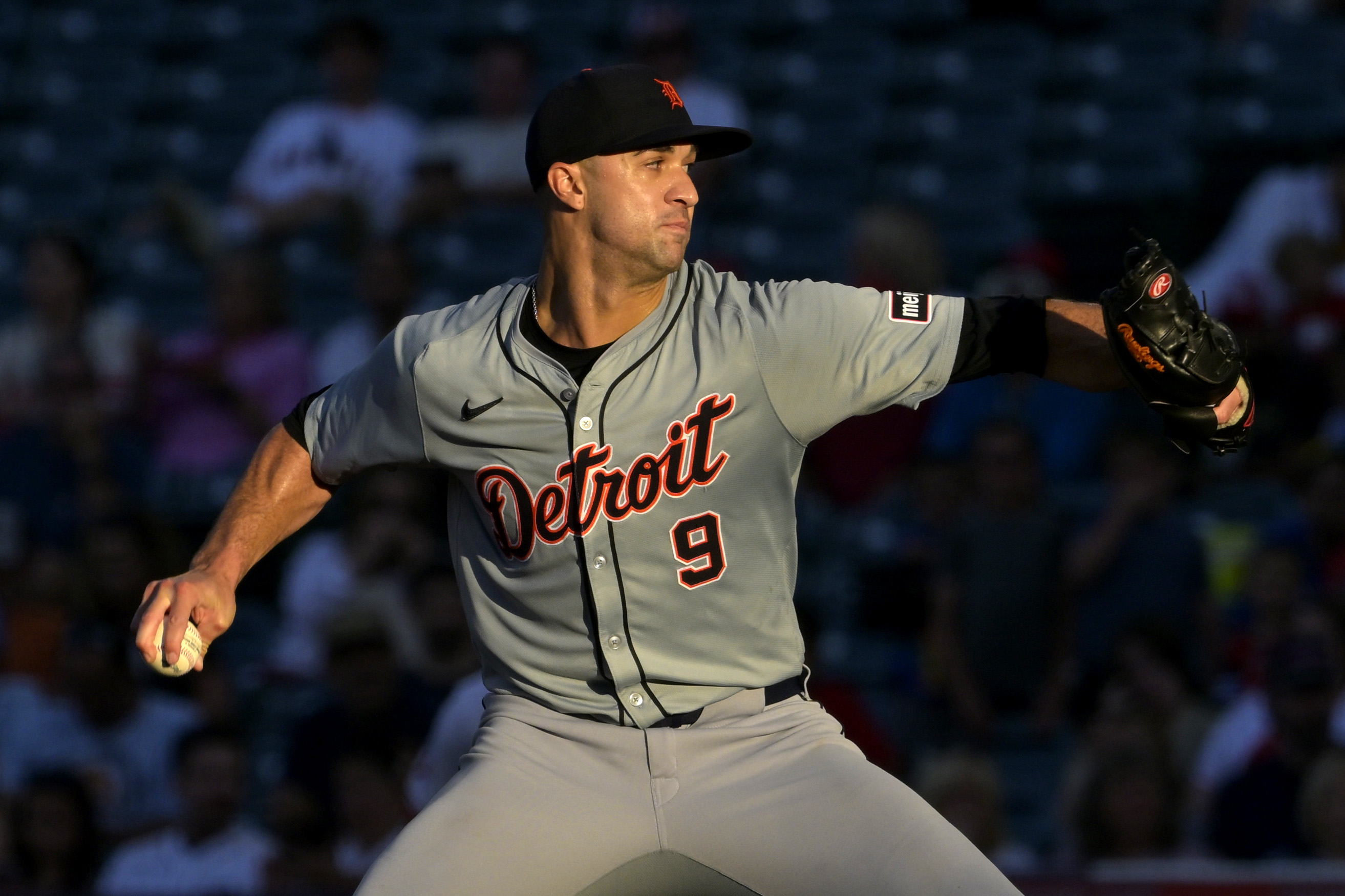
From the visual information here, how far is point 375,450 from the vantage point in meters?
3.32

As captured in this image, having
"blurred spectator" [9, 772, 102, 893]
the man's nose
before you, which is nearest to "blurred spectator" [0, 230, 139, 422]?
"blurred spectator" [9, 772, 102, 893]

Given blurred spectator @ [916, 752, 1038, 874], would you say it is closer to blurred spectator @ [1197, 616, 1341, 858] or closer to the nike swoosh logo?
blurred spectator @ [1197, 616, 1341, 858]

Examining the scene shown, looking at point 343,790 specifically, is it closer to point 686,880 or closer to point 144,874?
point 144,874

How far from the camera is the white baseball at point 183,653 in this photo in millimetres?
2951

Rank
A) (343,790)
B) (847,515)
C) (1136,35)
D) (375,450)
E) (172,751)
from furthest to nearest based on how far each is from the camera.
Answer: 1. (1136,35)
2. (847,515)
3. (172,751)
4. (343,790)
5. (375,450)

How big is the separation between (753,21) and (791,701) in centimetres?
727

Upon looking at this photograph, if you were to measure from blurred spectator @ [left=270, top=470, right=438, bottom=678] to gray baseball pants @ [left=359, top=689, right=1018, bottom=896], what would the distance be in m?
3.28

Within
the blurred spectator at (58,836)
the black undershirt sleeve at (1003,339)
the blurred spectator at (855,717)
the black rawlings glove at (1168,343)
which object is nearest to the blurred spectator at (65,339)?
the blurred spectator at (58,836)

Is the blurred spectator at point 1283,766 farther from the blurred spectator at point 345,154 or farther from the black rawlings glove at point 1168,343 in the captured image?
the blurred spectator at point 345,154

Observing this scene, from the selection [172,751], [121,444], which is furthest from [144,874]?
[121,444]

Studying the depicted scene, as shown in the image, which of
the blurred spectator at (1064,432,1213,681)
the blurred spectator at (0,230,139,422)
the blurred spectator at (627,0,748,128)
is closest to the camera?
the blurred spectator at (1064,432,1213,681)

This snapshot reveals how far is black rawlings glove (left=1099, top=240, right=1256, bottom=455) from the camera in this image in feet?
9.55

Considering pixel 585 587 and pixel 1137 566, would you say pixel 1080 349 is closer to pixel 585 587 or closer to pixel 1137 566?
pixel 585 587

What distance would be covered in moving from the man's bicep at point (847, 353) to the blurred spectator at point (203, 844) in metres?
3.45
